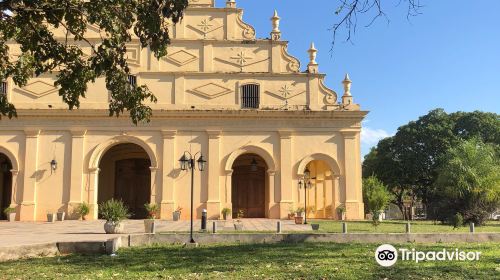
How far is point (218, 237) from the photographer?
14.0 metres

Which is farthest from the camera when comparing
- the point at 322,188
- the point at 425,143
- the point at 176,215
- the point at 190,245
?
the point at 425,143

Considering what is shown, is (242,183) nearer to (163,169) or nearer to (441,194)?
(163,169)

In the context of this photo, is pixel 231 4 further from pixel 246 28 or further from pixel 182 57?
pixel 182 57

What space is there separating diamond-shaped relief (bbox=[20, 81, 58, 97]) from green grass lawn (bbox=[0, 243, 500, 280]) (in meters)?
18.8

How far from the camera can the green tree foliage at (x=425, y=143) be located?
42938mm

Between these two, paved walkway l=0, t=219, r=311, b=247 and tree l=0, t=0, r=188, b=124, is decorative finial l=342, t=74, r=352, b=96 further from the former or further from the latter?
tree l=0, t=0, r=188, b=124

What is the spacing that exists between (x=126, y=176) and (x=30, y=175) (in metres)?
6.13

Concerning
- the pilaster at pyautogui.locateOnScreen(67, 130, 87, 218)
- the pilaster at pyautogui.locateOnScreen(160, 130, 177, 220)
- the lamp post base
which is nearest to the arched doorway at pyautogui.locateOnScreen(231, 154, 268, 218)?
the pilaster at pyautogui.locateOnScreen(160, 130, 177, 220)

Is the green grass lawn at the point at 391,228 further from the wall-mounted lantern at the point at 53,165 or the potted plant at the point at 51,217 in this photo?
the wall-mounted lantern at the point at 53,165

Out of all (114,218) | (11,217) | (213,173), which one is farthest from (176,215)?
(11,217)

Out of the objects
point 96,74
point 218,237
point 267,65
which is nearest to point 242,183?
point 267,65

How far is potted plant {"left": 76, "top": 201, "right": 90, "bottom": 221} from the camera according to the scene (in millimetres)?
26266

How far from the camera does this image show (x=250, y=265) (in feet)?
30.1

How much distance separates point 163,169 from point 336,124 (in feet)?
33.4
